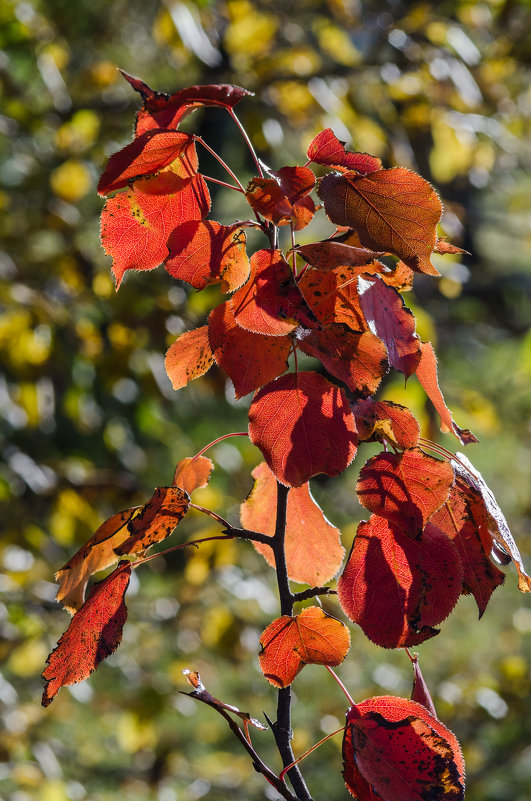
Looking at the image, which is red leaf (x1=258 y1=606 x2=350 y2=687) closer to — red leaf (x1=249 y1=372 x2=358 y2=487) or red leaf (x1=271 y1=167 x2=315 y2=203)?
red leaf (x1=249 y1=372 x2=358 y2=487)

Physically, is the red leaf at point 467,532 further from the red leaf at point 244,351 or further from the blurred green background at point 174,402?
the blurred green background at point 174,402

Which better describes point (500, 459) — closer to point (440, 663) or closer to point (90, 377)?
point (440, 663)

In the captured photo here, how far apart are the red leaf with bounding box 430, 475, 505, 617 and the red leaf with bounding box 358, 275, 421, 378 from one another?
0.06m

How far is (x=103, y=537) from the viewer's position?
0.98 ft

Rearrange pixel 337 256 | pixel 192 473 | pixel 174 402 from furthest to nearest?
pixel 174 402 < pixel 192 473 < pixel 337 256

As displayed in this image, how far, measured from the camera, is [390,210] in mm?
261

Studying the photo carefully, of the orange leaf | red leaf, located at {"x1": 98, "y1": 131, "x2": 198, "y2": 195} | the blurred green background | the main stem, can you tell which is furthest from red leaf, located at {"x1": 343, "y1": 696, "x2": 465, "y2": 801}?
the blurred green background

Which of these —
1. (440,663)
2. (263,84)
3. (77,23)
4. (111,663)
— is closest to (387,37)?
(263,84)

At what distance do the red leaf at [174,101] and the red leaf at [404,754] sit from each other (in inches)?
9.5

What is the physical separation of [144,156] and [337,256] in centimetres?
9

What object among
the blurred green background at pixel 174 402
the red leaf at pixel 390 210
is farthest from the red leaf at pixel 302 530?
the blurred green background at pixel 174 402

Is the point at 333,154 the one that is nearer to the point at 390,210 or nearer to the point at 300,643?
the point at 390,210

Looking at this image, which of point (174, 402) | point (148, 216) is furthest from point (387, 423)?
point (174, 402)

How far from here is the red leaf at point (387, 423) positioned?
0.89 ft
